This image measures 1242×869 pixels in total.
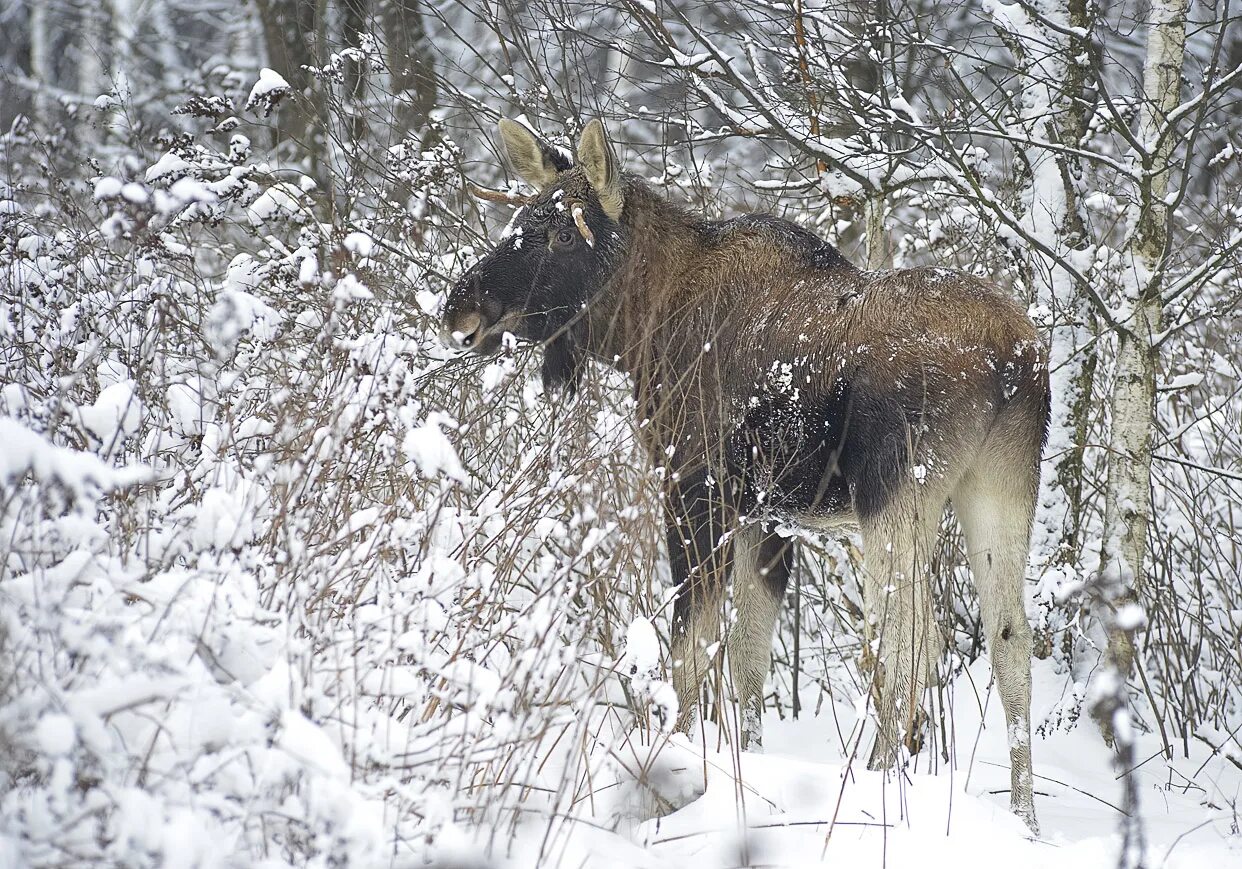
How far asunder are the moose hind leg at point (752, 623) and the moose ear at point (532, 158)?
1.84m

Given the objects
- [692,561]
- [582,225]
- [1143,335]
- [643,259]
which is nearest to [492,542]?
→ [692,561]

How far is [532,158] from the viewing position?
511 cm

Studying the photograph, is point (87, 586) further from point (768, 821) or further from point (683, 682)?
point (683, 682)

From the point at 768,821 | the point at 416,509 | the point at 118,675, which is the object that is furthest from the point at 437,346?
the point at 118,675

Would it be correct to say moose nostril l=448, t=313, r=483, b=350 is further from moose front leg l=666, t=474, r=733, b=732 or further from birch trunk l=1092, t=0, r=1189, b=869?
birch trunk l=1092, t=0, r=1189, b=869

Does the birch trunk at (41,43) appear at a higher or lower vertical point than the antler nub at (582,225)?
higher

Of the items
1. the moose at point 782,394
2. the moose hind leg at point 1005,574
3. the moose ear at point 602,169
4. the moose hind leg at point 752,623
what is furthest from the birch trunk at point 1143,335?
the moose ear at point 602,169

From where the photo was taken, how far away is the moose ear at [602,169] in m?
4.75

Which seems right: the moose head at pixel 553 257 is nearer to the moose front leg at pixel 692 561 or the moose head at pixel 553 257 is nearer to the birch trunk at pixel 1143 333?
the moose front leg at pixel 692 561

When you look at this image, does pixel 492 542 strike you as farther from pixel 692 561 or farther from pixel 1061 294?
pixel 1061 294

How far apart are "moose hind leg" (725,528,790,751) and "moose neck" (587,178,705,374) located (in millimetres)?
982

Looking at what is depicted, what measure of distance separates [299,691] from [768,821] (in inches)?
60.9

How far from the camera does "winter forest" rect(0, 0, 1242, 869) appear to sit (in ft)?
7.27

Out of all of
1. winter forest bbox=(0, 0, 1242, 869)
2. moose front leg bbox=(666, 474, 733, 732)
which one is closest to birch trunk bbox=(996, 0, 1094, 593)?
winter forest bbox=(0, 0, 1242, 869)
